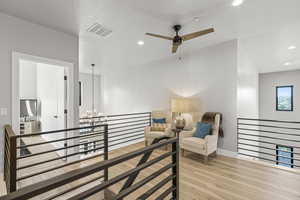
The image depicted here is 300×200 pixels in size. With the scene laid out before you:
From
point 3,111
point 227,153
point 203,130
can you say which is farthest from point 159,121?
point 3,111

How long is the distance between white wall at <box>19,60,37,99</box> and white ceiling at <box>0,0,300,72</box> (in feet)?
9.81

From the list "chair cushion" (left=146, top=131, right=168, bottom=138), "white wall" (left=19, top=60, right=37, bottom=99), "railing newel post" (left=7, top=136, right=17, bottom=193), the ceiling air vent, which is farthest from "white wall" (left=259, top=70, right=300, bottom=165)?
"white wall" (left=19, top=60, right=37, bottom=99)

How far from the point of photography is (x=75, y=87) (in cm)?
330

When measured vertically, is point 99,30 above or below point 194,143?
above

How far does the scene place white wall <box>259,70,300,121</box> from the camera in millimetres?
5727

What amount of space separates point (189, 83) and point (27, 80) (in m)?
5.78

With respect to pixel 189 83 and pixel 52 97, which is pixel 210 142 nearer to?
pixel 189 83

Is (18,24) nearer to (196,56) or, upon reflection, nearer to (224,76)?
(196,56)

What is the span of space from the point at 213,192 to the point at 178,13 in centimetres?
288

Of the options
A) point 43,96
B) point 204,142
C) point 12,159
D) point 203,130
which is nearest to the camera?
point 12,159

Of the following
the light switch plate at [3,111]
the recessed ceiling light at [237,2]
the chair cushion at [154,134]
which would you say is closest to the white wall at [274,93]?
the chair cushion at [154,134]

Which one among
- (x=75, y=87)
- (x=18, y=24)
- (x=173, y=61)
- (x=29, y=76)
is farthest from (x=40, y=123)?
(x=173, y=61)

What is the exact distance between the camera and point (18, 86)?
2.63 meters

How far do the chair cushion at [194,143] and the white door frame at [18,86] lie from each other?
2515mm
